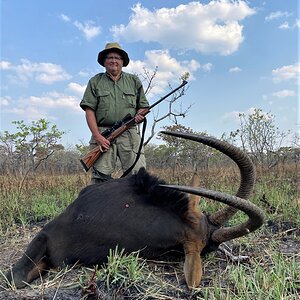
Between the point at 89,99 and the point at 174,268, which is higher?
the point at 89,99

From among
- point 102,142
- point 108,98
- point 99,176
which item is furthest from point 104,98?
point 99,176

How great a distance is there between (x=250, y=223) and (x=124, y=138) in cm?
239

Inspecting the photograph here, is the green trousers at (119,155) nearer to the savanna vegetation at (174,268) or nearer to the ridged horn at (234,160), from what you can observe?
the savanna vegetation at (174,268)

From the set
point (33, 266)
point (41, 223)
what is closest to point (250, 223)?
point (33, 266)

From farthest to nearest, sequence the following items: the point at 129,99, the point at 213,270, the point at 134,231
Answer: the point at 129,99, the point at 213,270, the point at 134,231

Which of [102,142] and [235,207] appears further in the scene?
[102,142]

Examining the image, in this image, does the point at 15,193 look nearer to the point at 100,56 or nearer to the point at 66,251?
the point at 100,56

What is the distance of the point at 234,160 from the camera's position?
2.52 m

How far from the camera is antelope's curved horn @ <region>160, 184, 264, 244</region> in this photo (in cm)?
228

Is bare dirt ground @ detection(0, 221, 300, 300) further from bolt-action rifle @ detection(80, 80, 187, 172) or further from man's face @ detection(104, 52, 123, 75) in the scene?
man's face @ detection(104, 52, 123, 75)

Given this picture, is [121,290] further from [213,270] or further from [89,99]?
[89,99]

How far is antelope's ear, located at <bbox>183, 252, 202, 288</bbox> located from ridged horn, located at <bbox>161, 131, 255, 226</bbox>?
37cm

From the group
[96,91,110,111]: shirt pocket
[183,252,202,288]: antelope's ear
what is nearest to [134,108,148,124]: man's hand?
[96,91,110,111]: shirt pocket

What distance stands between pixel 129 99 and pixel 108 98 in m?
0.27
